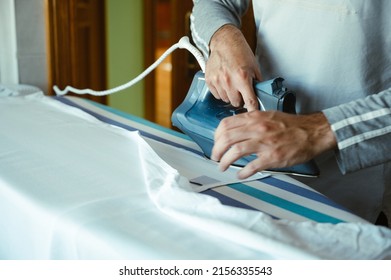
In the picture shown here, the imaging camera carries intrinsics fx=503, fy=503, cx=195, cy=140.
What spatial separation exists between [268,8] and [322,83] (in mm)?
214

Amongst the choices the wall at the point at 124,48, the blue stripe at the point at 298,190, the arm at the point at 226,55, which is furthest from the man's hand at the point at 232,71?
the wall at the point at 124,48

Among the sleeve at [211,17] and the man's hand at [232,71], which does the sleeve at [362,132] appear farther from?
the sleeve at [211,17]

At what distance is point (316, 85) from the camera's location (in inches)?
41.7

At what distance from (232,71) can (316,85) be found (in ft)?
0.63

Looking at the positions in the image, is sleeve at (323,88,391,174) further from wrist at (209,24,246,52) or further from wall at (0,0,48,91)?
wall at (0,0,48,91)

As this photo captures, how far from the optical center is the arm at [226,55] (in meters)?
0.99

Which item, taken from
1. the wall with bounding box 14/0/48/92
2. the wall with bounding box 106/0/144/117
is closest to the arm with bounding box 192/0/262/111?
the wall with bounding box 14/0/48/92

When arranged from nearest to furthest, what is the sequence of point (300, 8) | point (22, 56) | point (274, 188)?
point (274, 188) → point (300, 8) → point (22, 56)

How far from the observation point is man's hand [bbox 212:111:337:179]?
0.78m

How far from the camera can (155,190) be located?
2.65 feet

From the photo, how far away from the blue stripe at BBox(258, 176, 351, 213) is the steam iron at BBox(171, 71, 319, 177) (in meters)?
0.03

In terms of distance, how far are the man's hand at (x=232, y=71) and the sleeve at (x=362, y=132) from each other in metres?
0.21
